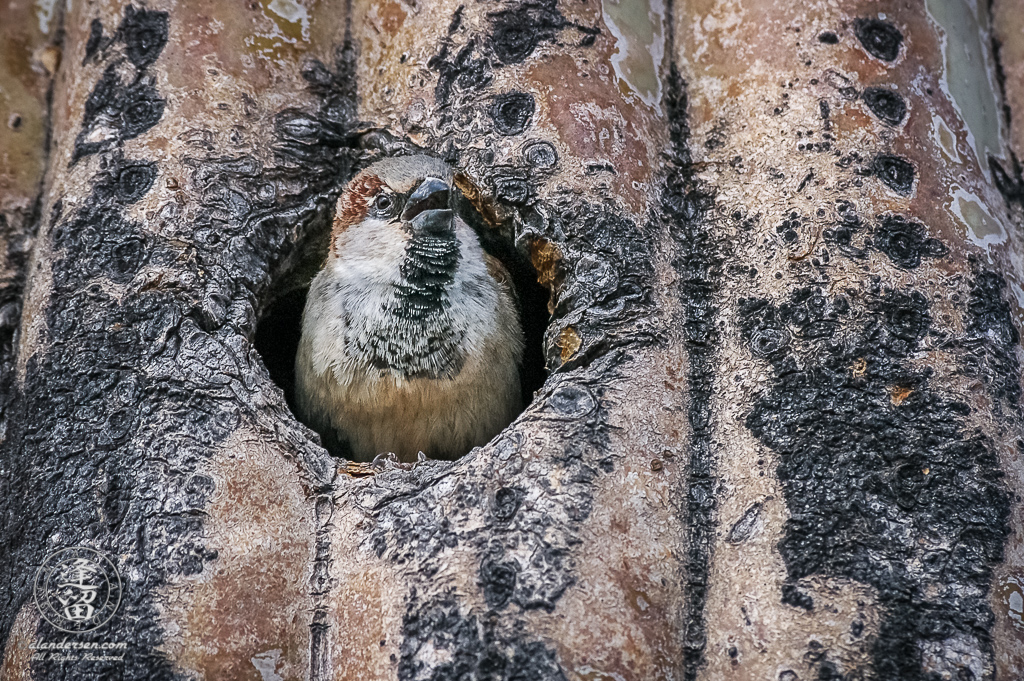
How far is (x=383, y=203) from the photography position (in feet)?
9.12

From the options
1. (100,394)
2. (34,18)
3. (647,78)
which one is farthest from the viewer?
(34,18)

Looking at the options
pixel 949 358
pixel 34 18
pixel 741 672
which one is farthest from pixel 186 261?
pixel 949 358

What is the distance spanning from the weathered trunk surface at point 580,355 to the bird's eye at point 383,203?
0.21 metres

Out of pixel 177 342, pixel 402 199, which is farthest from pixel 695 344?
pixel 177 342

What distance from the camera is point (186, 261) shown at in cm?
230

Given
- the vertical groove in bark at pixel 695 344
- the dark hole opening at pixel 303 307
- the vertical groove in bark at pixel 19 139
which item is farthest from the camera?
the dark hole opening at pixel 303 307

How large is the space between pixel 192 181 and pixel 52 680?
1346mm

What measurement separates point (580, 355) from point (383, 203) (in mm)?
995

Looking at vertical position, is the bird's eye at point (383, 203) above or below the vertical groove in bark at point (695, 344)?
above

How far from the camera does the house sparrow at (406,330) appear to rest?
2.63 m

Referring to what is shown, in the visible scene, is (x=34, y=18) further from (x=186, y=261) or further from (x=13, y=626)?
(x=13, y=626)

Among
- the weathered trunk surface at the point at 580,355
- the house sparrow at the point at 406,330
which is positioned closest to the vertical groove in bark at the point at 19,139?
the weathered trunk surface at the point at 580,355

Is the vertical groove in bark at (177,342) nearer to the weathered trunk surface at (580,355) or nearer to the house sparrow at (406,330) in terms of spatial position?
the weathered trunk surface at (580,355)

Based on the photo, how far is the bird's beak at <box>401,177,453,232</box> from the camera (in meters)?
2.58
